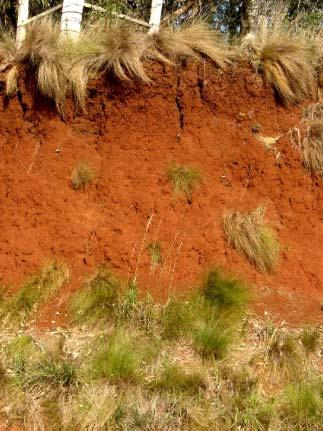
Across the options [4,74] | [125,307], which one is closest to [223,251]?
[125,307]

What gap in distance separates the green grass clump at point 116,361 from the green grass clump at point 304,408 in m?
1.33

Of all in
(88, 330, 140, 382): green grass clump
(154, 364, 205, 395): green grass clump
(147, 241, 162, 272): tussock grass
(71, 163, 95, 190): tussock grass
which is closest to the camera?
(154, 364, 205, 395): green grass clump

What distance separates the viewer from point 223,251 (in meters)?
6.76

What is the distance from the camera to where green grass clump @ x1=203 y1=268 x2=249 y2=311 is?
20.4 ft

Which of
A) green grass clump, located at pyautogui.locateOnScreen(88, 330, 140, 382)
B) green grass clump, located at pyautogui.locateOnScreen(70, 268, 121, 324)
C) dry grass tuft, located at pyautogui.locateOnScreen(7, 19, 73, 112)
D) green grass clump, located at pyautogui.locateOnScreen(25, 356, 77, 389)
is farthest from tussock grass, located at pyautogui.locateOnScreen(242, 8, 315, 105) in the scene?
green grass clump, located at pyautogui.locateOnScreen(25, 356, 77, 389)

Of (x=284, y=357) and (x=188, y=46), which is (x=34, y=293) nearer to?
(x=284, y=357)

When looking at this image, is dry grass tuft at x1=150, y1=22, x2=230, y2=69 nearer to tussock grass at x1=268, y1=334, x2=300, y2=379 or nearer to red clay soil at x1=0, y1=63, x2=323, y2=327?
red clay soil at x1=0, y1=63, x2=323, y2=327

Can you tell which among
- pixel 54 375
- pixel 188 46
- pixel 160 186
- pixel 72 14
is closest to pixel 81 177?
pixel 160 186

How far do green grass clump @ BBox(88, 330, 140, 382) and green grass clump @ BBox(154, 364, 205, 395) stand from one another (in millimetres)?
247

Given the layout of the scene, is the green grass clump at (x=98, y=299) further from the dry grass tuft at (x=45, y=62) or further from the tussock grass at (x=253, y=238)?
the dry grass tuft at (x=45, y=62)

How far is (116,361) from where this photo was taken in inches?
207

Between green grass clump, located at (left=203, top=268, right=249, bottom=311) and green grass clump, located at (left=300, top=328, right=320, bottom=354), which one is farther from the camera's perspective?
green grass clump, located at (left=203, top=268, right=249, bottom=311)

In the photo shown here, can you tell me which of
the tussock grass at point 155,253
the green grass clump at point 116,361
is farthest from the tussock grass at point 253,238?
the green grass clump at point 116,361

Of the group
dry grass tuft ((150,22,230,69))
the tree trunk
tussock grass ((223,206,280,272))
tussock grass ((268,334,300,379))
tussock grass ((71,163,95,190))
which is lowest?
tussock grass ((268,334,300,379))
